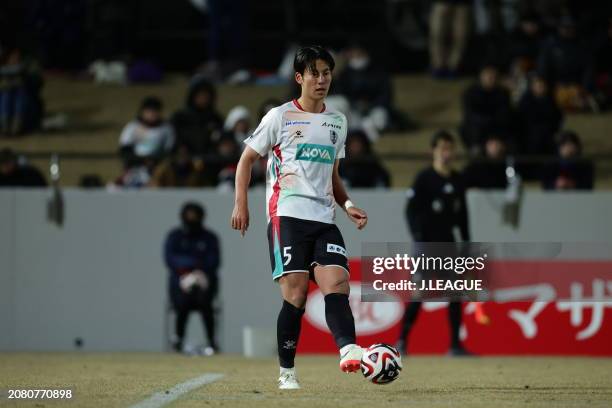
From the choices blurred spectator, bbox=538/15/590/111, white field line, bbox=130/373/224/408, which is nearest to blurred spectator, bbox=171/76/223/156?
blurred spectator, bbox=538/15/590/111

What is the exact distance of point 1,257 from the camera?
1548 cm

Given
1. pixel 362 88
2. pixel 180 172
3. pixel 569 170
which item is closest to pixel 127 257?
pixel 180 172

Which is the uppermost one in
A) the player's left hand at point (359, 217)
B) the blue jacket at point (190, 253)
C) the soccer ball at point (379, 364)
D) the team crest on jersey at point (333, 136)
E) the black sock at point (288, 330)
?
the team crest on jersey at point (333, 136)

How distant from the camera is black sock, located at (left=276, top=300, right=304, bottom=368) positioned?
7.94 metres

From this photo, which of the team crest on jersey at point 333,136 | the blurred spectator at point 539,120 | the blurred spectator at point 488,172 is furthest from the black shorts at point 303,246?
the blurred spectator at point 539,120

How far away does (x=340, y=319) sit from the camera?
7793mm

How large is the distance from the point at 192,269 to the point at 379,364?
7640 mm

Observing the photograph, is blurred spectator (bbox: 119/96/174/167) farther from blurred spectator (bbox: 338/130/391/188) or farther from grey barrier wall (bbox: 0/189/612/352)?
blurred spectator (bbox: 338/130/391/188)

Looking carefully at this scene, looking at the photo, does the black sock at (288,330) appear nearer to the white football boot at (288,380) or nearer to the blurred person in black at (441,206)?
the white football boot at (288,380)

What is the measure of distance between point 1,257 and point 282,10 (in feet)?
24.0

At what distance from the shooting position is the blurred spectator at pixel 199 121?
1666 cm

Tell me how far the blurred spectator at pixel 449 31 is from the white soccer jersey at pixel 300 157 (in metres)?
11.5

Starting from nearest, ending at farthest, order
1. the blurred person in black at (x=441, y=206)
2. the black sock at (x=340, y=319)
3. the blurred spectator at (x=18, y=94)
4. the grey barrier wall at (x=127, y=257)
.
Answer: the black sock at (x=340, y=319)
the blurred person in black at (x=441, y=206)
the grey barrier wall at (x=127, y=257)
the blurred spectator at (x=18, y=94)

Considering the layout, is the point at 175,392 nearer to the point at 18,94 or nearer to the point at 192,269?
the point at 192,269
